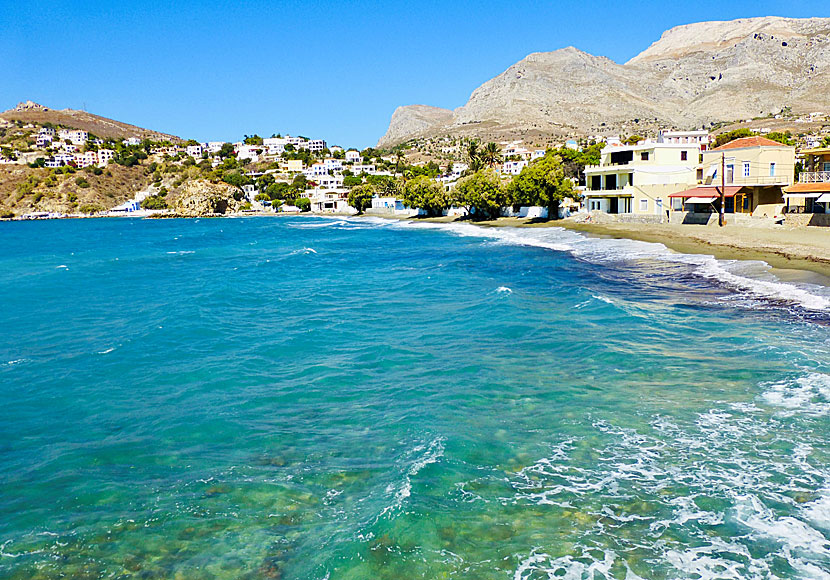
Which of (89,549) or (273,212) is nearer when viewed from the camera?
(89,549)

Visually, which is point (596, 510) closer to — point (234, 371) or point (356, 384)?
point (356, 384)

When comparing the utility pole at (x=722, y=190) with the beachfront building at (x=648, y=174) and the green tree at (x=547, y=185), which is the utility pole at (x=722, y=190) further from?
the green tree at (x=547, y=185)

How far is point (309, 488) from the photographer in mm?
10258

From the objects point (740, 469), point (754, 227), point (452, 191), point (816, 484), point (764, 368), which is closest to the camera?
point (816, 484)

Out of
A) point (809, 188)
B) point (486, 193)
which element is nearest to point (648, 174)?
point (809, 188)

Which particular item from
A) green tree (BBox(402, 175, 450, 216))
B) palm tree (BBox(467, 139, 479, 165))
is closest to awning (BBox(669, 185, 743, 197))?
green tree (BBox(402, 175, 450, 216))

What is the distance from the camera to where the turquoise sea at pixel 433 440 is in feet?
27.4

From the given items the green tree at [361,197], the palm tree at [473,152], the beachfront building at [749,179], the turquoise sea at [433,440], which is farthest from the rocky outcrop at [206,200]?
the turquoise sea at [433,440]

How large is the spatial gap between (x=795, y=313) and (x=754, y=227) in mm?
27671

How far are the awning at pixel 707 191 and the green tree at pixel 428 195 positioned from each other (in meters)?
52.4

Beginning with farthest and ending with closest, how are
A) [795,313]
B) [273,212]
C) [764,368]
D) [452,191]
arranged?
[273,212] < [452,191] < [795,313] < [764,368]

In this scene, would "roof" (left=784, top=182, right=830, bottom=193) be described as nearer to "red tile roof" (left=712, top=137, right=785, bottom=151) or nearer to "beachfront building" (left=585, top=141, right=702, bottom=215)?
"red tile roof" (left=712, top=137, right=785, bottom=151)

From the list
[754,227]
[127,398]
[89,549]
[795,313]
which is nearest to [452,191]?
[754,227]

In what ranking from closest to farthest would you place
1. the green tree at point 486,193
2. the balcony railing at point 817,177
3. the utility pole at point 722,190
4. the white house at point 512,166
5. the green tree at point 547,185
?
the balcony railing at point 817,177, the utility pole at point 722,190, the green tree at point 547,185, the green tree at point 486,193, the white house at point 512,166
